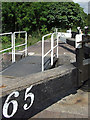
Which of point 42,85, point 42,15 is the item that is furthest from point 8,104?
point 42,15

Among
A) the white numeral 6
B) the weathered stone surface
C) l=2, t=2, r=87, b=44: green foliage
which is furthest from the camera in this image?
l=2, t=2, r=87, b=44: green foliage

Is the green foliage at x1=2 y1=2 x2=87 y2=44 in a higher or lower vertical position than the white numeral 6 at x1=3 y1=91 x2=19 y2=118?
higher

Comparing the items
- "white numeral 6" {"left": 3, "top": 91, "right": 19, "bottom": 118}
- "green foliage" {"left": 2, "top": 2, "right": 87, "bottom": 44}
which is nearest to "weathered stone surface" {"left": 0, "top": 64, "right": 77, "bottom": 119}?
Result: "white numeral 6" {"left": 3, "top": 91, "right": 19, "bottom": 118}

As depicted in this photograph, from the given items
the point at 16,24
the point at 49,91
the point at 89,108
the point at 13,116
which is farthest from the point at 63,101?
the point at 16,24

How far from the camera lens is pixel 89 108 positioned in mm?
3918

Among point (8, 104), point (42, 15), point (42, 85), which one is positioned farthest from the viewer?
point (42, 15)

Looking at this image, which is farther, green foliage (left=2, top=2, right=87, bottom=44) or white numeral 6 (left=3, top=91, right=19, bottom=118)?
green foliage (left=2, top=2, right=87, bottom=44)

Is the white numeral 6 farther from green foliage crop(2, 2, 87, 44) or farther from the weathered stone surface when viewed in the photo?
green foliage crop(2, 2, 87, 44)

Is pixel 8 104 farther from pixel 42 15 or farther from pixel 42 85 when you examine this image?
pixel 42 15

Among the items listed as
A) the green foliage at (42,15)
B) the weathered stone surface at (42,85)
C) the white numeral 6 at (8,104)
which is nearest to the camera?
the white numeral 6 at (8,104)

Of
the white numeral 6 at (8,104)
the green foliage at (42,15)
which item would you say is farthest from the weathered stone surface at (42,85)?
the green foliage at (42,15)

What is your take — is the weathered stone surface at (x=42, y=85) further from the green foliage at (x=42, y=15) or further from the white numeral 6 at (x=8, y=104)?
the green foliage at (x=42, y=15)

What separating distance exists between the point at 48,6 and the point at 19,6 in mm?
2671

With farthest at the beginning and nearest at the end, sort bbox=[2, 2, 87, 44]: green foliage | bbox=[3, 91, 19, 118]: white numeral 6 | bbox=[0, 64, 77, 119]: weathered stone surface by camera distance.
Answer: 1. bbox=[2, 2, 87, 44]: green foliage
2. bbox=[0, 64, 77, 119]: weathered stone surface
3. bbox=[3, 91, 19, 118]: white numeral 6
